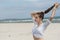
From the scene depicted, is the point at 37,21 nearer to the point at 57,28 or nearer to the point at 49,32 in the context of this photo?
the point at 49,32

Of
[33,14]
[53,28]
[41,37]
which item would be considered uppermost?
[33,14]

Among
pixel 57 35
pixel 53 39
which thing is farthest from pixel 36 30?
pixel 57 35

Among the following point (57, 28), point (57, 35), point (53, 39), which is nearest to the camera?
point (53, 39)

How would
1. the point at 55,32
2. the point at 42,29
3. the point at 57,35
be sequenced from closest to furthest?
the point at 42,29
the point at 57,35
the point at 55,32

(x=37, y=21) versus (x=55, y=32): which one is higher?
(x=37, y=21)

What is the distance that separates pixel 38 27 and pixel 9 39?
7317mm

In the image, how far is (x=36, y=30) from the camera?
417 centimetres

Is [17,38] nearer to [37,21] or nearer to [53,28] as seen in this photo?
[53,28]

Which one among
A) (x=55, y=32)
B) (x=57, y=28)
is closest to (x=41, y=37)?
(x=55, y=32)

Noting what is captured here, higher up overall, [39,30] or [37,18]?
[37,18]

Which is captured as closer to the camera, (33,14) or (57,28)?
(33,14)

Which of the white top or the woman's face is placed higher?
the woman's face

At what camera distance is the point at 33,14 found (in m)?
4.32

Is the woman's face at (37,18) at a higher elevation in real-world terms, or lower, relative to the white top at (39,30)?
higher
